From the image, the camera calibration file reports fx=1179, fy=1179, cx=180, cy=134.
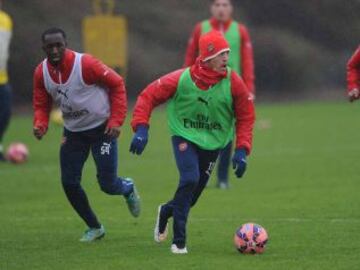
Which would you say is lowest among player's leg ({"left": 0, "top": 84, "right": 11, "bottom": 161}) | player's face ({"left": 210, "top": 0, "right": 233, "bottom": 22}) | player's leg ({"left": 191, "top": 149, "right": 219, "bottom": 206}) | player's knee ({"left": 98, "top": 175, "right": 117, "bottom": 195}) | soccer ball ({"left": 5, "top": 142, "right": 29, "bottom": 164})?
soccer ball ({"left": 5, "top": 142, "right": 29, "bottom": 164})

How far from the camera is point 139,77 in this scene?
3381cm

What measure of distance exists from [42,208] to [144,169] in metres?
4.73

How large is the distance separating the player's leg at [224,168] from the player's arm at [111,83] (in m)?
4.53

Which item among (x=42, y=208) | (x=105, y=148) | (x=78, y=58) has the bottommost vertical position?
(x=42, y=208)

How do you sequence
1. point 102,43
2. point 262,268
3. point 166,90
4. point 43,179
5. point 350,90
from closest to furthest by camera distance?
point 262,268, point 166,90, point 350,90, point 43,179, point 102,43

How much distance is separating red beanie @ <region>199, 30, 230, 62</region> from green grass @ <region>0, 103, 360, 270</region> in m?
1.71

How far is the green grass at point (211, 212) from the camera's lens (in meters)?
9.88

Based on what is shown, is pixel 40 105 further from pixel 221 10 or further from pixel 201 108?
pixel 221 10

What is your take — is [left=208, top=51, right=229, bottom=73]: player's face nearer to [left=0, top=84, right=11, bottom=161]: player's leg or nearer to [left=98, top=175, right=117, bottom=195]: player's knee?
[left=98, top=175, right=117, bottom=195]: player's knee

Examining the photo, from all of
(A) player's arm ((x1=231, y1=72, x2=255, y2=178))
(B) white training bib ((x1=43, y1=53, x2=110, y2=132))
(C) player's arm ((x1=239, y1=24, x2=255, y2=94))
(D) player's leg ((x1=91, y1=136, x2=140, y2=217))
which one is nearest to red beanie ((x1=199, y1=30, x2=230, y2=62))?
(A) player's arm ((x1=231, y1=72, x2=255, y2=178))

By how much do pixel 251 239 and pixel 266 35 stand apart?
2541cm

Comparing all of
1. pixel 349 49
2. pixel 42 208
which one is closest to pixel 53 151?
pixel 42 208

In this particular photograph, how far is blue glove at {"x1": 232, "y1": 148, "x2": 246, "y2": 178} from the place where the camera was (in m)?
9.97

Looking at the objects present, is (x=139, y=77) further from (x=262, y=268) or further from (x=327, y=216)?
(x=262, y=268)
